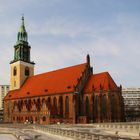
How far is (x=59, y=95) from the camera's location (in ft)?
262

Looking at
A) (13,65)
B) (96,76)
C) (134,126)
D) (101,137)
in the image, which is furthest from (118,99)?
(101,137)

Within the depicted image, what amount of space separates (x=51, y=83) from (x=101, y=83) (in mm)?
17350

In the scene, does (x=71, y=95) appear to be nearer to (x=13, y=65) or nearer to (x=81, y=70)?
(x=81, y=70)

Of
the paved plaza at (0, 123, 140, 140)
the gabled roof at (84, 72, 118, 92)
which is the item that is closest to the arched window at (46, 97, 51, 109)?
the gabled roof at (84, 72, 118, 92)

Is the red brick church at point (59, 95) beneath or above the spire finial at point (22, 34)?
beneath

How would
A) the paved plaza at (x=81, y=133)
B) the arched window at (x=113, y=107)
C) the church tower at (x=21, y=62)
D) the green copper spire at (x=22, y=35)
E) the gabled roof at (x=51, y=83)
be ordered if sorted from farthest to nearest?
1. the green copper spire at (x=22, y=35)
2. the church tower at (x=21, y=62)
3. the gabled roof at (x=51, y=83)
4. the arched window at (x=113, y=107)
5. the paved plaza at (x=81, y=133)

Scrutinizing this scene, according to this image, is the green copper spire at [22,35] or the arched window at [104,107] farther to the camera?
the green copper spire at [22,35]

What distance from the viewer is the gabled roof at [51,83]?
7956 cm

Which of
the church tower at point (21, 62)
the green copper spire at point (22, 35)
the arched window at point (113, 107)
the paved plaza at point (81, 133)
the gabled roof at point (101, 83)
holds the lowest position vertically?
the paved plaza at point (81, 133)

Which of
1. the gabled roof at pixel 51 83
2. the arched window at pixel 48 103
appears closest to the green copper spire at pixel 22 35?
the gabled roof at pixel 51 83

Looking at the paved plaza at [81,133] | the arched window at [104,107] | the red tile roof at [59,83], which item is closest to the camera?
the paved plaza at [81,133]

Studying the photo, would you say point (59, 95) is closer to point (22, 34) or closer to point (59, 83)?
point (59, 83)

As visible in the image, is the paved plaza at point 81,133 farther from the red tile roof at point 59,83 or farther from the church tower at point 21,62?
the church tower at point 21,62

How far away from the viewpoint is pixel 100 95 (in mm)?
72062
